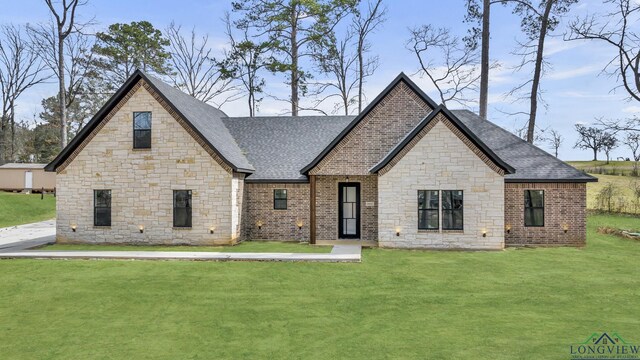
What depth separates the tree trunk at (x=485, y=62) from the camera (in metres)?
24.2

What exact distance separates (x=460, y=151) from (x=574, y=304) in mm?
7847

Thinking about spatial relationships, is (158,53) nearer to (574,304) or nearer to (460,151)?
(460,151)

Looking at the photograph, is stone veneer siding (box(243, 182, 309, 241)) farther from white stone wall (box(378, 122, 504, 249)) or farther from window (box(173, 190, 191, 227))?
white stone wall (box(378, 122, 504, 249))

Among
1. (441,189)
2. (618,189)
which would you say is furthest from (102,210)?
(618,189)

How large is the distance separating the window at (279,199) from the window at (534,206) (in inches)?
412

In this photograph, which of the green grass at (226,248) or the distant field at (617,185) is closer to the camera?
the green grass at (226,248)

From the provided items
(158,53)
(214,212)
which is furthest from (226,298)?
(158,53)

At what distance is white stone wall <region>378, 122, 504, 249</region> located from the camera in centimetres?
1518

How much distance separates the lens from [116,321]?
763 centimetres

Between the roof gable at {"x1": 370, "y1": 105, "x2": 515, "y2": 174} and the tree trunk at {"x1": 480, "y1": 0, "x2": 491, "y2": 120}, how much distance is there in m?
10.1

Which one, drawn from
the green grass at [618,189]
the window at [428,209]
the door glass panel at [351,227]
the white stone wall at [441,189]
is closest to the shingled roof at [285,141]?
the white stone wall at [441,189]

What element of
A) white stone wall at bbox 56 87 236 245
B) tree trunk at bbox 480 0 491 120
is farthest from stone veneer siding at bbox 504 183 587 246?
white stone wall at bbox 56 87 236 245

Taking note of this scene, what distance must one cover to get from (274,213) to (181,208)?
4.05 meters

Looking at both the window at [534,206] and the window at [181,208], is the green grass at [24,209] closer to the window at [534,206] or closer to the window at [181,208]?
the window at [181,208]
